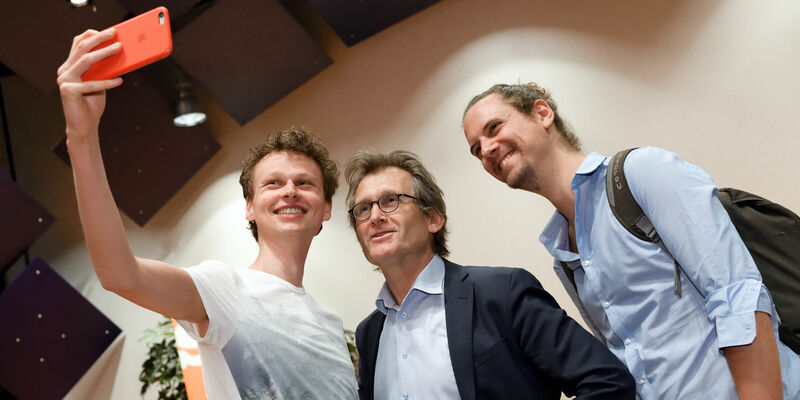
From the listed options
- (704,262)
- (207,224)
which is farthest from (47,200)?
(704,262)

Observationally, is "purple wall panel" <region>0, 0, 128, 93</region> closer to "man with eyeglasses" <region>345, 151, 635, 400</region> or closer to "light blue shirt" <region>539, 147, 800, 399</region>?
"man with eyeglasses" <region>345, 151, 635, 400</region>

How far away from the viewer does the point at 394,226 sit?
190 cm

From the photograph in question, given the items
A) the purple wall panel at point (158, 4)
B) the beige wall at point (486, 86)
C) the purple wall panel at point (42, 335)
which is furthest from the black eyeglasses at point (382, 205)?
the purple wall panel at point (42, 335)

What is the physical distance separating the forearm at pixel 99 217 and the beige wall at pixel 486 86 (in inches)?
106

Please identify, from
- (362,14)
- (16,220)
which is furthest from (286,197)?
(16,220)

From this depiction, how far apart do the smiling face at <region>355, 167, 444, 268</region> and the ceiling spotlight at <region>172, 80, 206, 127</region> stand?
275cm

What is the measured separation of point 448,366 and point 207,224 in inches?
130

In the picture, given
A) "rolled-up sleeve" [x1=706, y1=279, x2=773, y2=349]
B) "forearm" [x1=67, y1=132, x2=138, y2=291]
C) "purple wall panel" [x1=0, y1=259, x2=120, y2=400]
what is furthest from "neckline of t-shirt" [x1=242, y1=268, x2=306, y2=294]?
"purple wall panel" [x1=0, y1=259, x2=120, y2=400]

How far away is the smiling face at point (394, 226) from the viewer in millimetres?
1874

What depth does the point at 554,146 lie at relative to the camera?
195 centimetres

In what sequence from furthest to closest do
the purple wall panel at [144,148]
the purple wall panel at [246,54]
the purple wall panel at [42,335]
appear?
the purple wall panel at [144,148], the purple wall panel at [42,335], the purple wall panel at [246,54]

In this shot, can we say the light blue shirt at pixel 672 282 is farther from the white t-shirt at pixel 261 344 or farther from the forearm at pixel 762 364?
the white t-shirt at pixel 261 344

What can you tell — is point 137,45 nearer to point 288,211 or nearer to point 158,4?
point 288,211

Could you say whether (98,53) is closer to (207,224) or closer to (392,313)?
(392,313)
